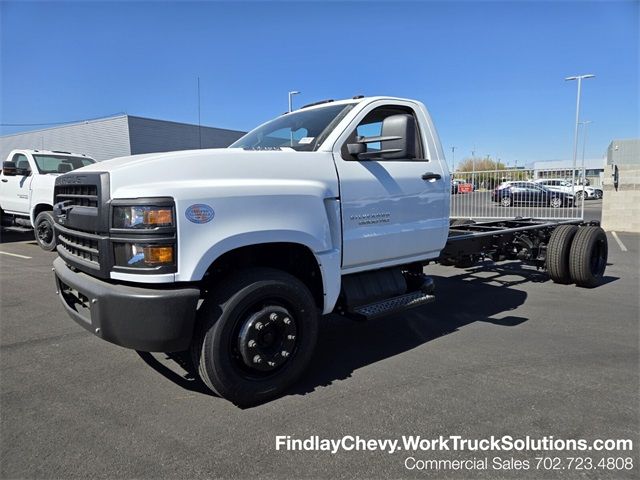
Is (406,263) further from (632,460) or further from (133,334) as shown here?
(133,334)

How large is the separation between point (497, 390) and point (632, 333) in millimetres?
2438

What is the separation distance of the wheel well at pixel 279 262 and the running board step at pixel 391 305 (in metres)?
0.38

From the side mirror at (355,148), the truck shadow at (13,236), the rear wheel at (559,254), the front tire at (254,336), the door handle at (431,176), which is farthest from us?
the truck shadow at (13,236)

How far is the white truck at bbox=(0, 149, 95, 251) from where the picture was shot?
982 centimetres

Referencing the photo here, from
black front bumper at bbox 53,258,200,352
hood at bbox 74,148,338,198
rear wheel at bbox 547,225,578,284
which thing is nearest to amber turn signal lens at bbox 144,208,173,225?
hood at bbox 74,148,338,198

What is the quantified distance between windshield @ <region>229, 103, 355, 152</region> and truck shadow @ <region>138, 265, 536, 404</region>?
185 centimetres

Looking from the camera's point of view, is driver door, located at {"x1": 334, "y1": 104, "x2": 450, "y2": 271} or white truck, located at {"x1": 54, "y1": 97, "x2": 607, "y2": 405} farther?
driver door, located at {"x1": 334, "y1": 104, "x2": 450, "y2": 271}

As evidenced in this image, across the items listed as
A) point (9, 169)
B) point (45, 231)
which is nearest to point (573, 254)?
point (45, 231)

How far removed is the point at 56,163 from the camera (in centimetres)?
1112

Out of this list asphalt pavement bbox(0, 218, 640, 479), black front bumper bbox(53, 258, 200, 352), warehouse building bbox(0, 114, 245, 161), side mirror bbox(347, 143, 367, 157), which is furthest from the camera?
warehouse building bbox(0, 114, 245, 161)

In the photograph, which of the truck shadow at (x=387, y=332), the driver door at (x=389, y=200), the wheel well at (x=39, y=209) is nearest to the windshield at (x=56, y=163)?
the wheel well at (x=39, y=209)

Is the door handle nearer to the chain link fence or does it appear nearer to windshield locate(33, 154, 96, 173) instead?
the chain link fence

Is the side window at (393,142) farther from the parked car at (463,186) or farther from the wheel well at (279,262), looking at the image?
the parked car at (463,186)

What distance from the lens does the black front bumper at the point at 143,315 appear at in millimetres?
2801
